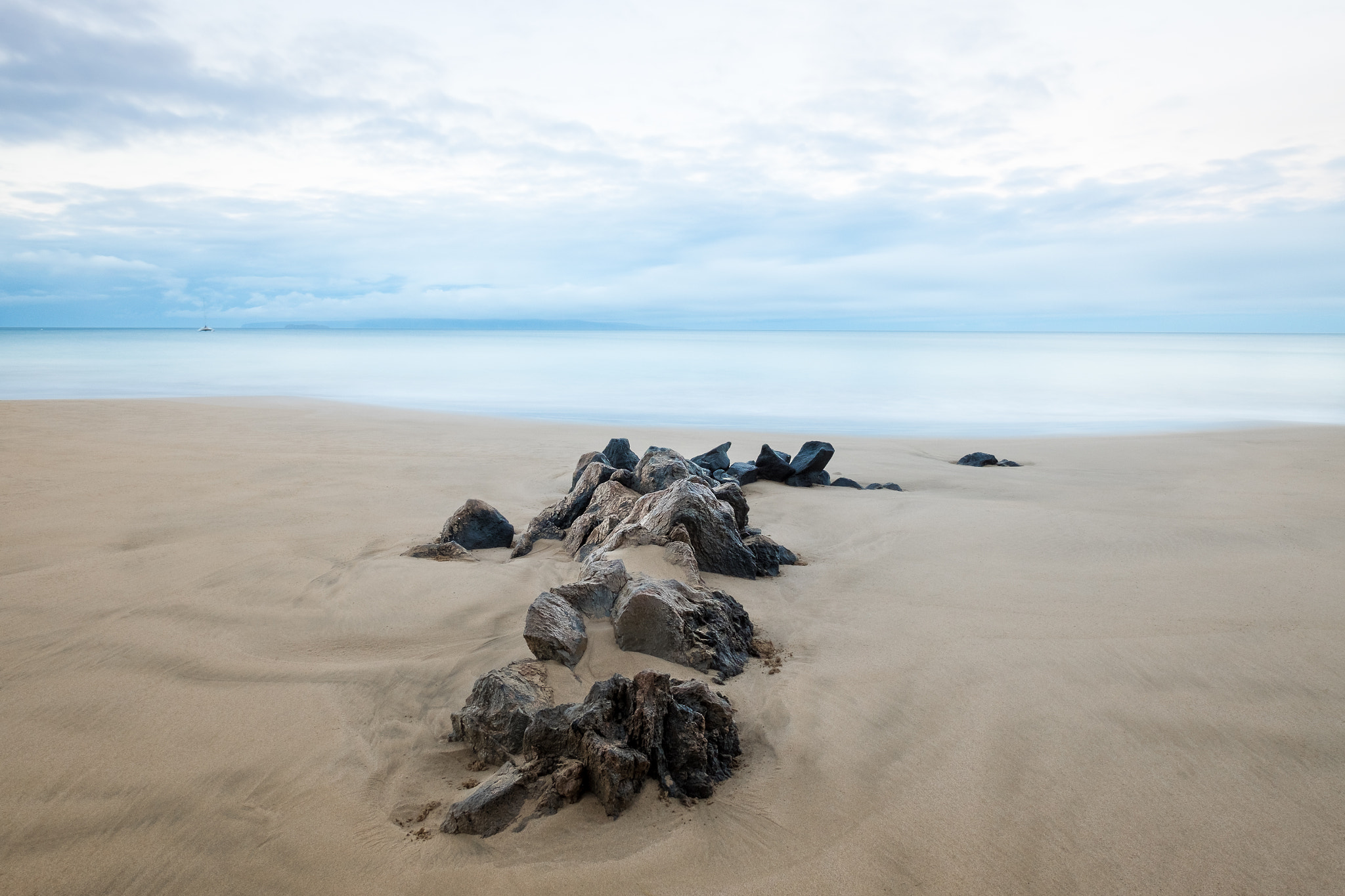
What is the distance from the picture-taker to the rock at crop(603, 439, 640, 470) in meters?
6.70

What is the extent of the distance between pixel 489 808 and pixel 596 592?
1189mm

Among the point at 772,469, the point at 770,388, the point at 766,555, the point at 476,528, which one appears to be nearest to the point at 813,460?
the point at 772,469

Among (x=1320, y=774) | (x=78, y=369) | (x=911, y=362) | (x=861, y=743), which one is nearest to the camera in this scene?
(x=1320, y=774)

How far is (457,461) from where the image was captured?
340 inches

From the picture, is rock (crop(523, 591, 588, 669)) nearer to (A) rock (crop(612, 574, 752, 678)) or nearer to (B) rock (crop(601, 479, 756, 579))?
(A) rock (crop(612, 574, 752, 678))

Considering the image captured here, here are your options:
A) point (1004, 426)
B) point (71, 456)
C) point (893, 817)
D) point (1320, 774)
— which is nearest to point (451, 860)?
point (893, 817)

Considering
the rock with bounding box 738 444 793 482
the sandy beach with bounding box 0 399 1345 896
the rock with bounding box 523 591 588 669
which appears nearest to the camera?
the sandy beach with bounding box 0 399 1345 896

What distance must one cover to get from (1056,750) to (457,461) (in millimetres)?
7391

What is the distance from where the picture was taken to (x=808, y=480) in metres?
7.37

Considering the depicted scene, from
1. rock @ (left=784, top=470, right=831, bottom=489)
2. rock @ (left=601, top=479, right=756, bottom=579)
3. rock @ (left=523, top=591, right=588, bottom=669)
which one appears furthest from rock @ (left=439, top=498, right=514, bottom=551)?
rock @ (left=784, top=470, right=831, bottom=489)

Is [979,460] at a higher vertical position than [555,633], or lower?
higher

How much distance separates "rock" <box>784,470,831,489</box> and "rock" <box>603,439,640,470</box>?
1.66 m

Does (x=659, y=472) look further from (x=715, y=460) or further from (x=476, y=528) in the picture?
(x=715, y=460)

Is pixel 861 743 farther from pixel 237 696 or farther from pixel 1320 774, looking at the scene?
pixel 237 696
